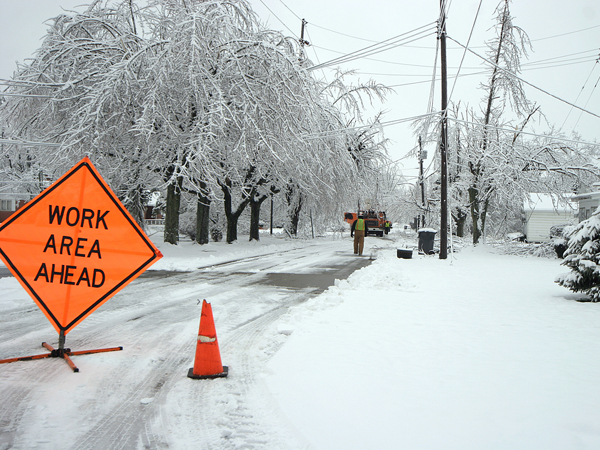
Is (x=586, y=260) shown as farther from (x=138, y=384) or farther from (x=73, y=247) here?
(x=73, y=247)

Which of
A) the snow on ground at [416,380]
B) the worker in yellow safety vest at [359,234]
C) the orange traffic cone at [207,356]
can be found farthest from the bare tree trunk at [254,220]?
the orange traffic cone at [207,356]

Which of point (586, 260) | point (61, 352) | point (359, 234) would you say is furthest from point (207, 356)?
point (359, 234)

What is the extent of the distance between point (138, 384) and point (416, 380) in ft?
8.08

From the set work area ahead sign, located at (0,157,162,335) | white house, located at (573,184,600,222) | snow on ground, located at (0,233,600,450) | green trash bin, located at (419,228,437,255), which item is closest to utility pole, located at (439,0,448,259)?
green trash bin, located at (419,228,437,255)

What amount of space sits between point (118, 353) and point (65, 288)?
88cm

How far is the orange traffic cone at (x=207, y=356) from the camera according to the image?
3.90m

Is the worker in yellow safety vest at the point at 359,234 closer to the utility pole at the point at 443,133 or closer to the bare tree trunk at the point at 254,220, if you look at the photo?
the utility pole at the point at 443,133

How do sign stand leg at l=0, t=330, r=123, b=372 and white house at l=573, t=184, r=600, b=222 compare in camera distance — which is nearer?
sign stand leg at l=0, t=330, r=123, b=372

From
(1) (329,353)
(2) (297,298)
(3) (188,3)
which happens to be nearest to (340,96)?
(3) (188,3)

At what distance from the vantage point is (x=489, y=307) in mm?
7141

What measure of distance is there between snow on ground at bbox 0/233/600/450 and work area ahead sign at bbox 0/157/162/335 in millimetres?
933

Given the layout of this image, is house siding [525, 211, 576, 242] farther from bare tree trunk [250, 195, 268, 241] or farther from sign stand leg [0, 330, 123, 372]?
sign stand leg [0, 330, 123, 372]

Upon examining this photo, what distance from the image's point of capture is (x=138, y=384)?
3766 mm

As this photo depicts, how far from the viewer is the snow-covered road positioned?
2.88 meters
